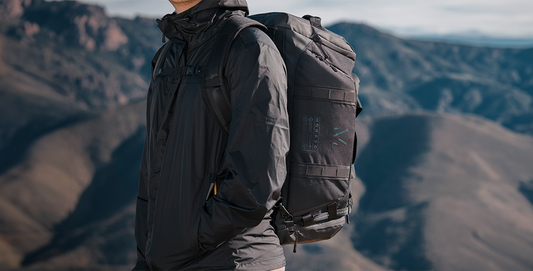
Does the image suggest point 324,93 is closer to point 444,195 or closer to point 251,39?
point 251,39

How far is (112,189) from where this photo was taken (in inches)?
1040

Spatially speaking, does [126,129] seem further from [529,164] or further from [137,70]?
[529,164]

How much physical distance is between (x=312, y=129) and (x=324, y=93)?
105mm

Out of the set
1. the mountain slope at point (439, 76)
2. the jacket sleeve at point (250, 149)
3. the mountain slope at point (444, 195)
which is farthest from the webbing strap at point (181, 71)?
the mountain slope at point (439, 76)

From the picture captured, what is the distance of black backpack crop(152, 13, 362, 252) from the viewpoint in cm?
121

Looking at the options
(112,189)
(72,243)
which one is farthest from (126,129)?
(72,243)

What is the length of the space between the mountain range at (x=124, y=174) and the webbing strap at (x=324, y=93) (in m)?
16.7

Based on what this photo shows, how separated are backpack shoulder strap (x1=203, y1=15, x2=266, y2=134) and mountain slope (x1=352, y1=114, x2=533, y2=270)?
19129 millimetres

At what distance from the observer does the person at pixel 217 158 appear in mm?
1036

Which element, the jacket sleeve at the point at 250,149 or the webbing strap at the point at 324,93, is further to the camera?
the webbing strap at the point at 324,93

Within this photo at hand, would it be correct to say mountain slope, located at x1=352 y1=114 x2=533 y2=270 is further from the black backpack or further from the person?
the person

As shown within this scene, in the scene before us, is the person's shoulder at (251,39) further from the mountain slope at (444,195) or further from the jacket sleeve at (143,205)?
the mountain slope at (444,195)

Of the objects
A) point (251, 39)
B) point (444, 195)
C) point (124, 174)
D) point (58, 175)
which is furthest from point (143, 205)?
point (58, 175)

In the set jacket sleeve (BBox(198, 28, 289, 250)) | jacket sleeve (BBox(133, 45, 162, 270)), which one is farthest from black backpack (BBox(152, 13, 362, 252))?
jacket sleeve (BBox(133, 45, 162, 270))
